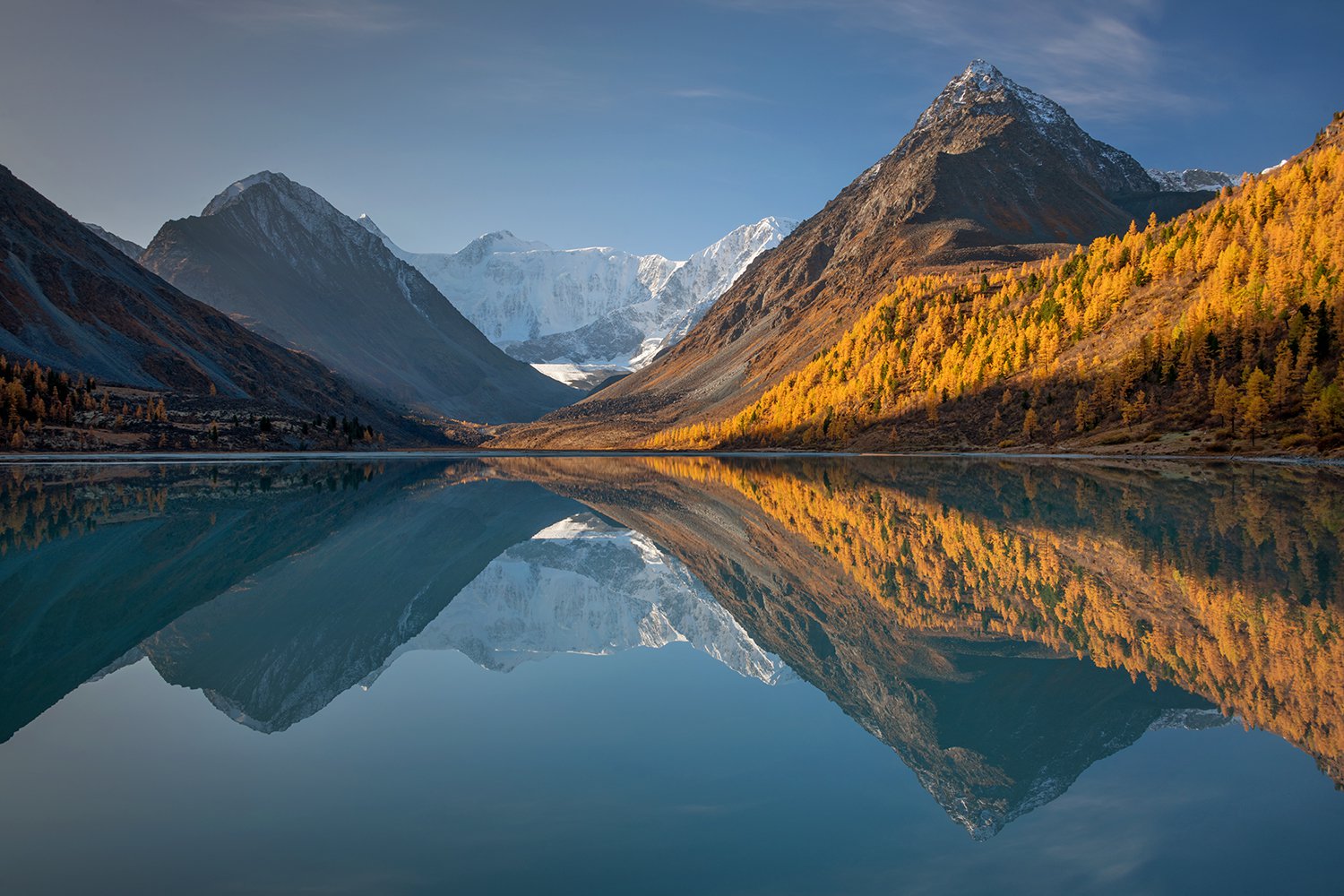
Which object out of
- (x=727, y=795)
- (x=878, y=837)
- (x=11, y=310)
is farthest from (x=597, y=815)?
(x=11, y=310)

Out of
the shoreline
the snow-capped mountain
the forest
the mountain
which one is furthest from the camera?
the mountain

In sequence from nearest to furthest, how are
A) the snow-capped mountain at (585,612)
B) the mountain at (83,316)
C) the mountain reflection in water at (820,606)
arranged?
the mountain reflection in water at (820,606) < the snow-capped mountain at (585,612) < the mountain at (83,316)

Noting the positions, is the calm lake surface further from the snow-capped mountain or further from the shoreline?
the shoreline

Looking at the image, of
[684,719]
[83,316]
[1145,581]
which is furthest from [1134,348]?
[83,316]

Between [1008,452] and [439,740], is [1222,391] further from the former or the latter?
[439,740]

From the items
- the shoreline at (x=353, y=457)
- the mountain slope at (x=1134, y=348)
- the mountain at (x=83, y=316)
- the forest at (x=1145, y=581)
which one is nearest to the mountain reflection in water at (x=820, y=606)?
the forest at (x=1145, y=581)

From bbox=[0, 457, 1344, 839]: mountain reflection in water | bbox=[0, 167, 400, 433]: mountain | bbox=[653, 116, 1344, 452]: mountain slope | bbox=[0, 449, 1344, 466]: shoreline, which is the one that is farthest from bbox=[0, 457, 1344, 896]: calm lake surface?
bbox=[0, 167, 400, 433]: mountain

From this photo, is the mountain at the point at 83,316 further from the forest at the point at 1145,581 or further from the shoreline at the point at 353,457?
the forest at the point at 1145,581
